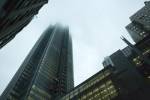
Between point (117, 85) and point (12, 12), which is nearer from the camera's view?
point (12, 12)

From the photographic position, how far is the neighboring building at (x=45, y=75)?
332ft

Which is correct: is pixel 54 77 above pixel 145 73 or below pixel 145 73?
below

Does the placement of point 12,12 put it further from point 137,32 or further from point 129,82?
point 137,32

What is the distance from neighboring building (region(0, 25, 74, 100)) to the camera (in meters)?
101

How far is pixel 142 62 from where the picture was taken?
6197 centimetres

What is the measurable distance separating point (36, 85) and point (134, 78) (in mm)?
68014

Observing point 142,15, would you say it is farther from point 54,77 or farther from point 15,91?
point 15,91

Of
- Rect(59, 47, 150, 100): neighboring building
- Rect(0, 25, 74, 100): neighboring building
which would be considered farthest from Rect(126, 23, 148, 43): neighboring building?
Rect(0, 25, 74, 100): neighboring building

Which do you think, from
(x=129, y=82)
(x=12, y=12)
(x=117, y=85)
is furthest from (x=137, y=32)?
(x=12, y=12)

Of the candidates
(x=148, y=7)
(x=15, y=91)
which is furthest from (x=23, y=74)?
(x=148, y=7)

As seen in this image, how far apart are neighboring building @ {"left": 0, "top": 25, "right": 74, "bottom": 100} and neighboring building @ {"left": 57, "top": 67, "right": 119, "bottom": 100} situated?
107ft

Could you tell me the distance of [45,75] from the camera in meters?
124

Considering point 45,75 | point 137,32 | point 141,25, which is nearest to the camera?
point 141,25

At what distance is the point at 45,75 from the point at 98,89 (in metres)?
72.1
